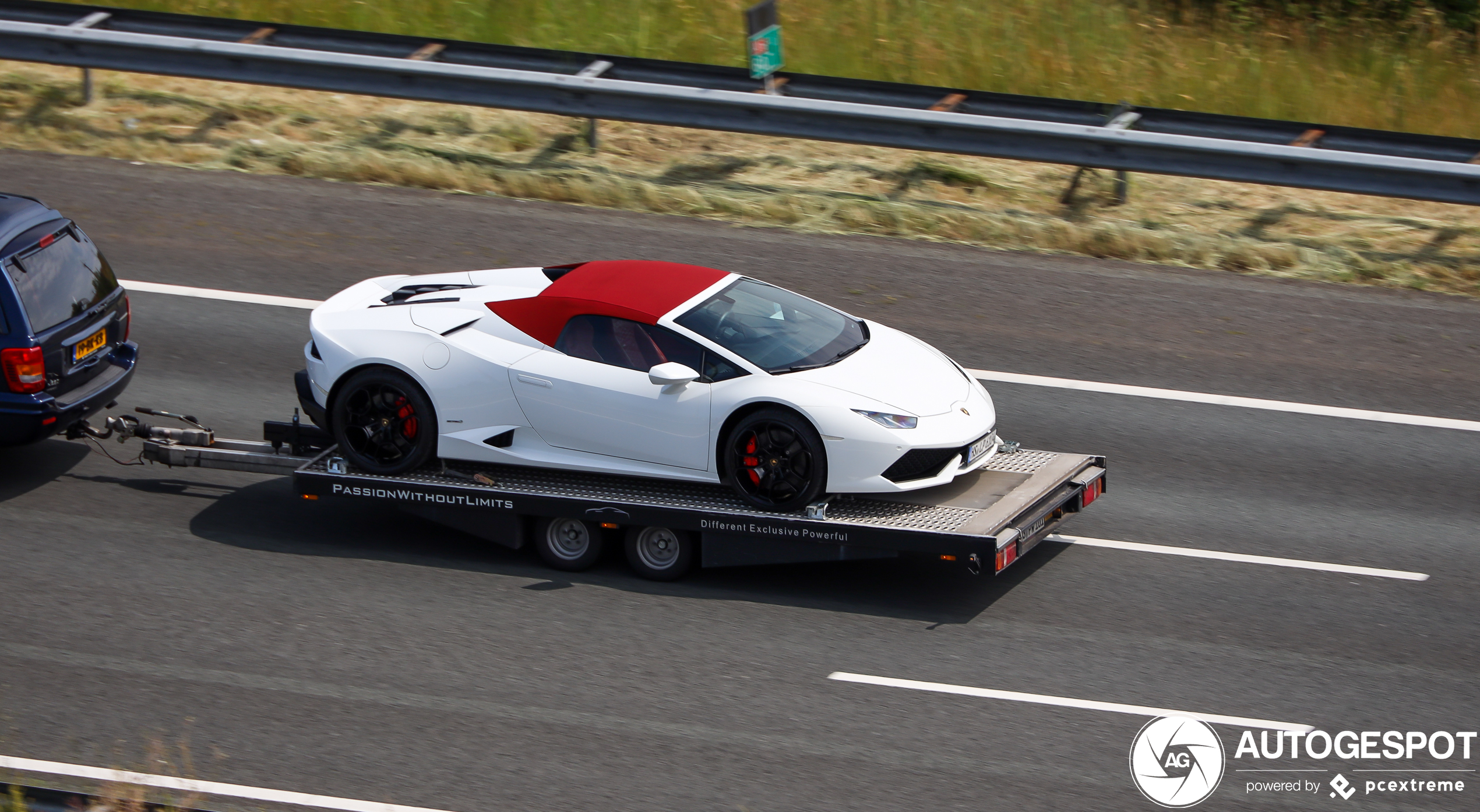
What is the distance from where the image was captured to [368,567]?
9.44m

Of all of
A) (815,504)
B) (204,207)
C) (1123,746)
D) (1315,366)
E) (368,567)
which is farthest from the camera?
(204,207)

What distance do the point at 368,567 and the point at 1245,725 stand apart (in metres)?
5.37

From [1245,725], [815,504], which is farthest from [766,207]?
[1245,725]

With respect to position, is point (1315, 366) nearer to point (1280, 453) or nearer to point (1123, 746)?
point (1280, 453)

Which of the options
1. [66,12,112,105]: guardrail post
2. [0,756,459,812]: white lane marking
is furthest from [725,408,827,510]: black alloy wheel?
[66,12,112,105]: guardrail post

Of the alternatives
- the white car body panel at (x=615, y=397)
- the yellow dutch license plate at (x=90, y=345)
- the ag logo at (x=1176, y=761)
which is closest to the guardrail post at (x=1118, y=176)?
the white car body panel at (x=615, y=397)

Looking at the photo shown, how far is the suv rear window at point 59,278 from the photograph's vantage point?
9.64m

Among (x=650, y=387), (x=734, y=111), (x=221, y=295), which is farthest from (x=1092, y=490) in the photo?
(x=221, y=295)

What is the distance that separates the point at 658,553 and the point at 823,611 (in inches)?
43.3

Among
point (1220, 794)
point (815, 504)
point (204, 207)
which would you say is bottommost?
point (1220, 794)

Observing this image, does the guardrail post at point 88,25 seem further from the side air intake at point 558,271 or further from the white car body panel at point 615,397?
the side air intake at point 558,271

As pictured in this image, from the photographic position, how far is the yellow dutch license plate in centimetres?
995

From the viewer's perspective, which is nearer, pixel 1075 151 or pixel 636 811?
pixel 636 811

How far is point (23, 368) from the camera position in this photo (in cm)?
948
